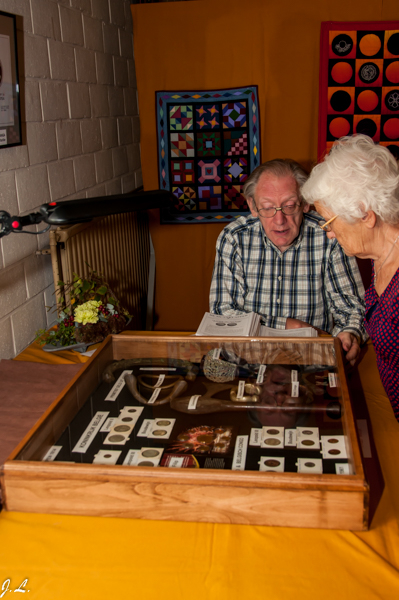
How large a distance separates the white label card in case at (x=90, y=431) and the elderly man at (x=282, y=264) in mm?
1008

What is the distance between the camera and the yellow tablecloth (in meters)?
0.85

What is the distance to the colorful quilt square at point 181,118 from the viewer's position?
3.33 metres

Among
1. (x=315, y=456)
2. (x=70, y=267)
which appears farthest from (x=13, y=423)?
(x=70, y=267)

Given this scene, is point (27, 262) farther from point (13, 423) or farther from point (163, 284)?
point (163, 284)

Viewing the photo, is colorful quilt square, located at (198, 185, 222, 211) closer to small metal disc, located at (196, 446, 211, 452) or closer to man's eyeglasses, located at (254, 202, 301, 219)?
man's eyeglasses, located at (254, 202, 301, 219)

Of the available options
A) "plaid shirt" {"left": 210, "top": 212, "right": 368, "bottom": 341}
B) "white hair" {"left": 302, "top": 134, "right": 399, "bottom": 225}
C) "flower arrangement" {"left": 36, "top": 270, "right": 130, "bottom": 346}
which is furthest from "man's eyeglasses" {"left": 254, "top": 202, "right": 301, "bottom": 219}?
"flower arrangement" {"left": 36, "top": 270, "right": 130, "bottom": 346}

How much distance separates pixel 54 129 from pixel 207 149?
1322 mm

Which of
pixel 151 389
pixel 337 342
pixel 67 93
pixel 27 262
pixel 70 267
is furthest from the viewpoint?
pixel 67 93

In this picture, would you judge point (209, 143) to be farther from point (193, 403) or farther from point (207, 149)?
point (193, 403)

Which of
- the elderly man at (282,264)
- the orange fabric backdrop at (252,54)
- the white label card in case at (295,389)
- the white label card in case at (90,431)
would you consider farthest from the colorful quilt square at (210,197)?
the white label card in case at (90,431)

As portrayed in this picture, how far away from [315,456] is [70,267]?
1511mm

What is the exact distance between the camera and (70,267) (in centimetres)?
225

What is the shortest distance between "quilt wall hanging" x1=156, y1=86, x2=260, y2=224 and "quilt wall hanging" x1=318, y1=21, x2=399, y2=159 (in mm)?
432

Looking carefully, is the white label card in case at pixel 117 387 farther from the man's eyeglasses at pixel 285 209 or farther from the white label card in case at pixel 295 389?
the man's eyeglasses at pixel 285 209
